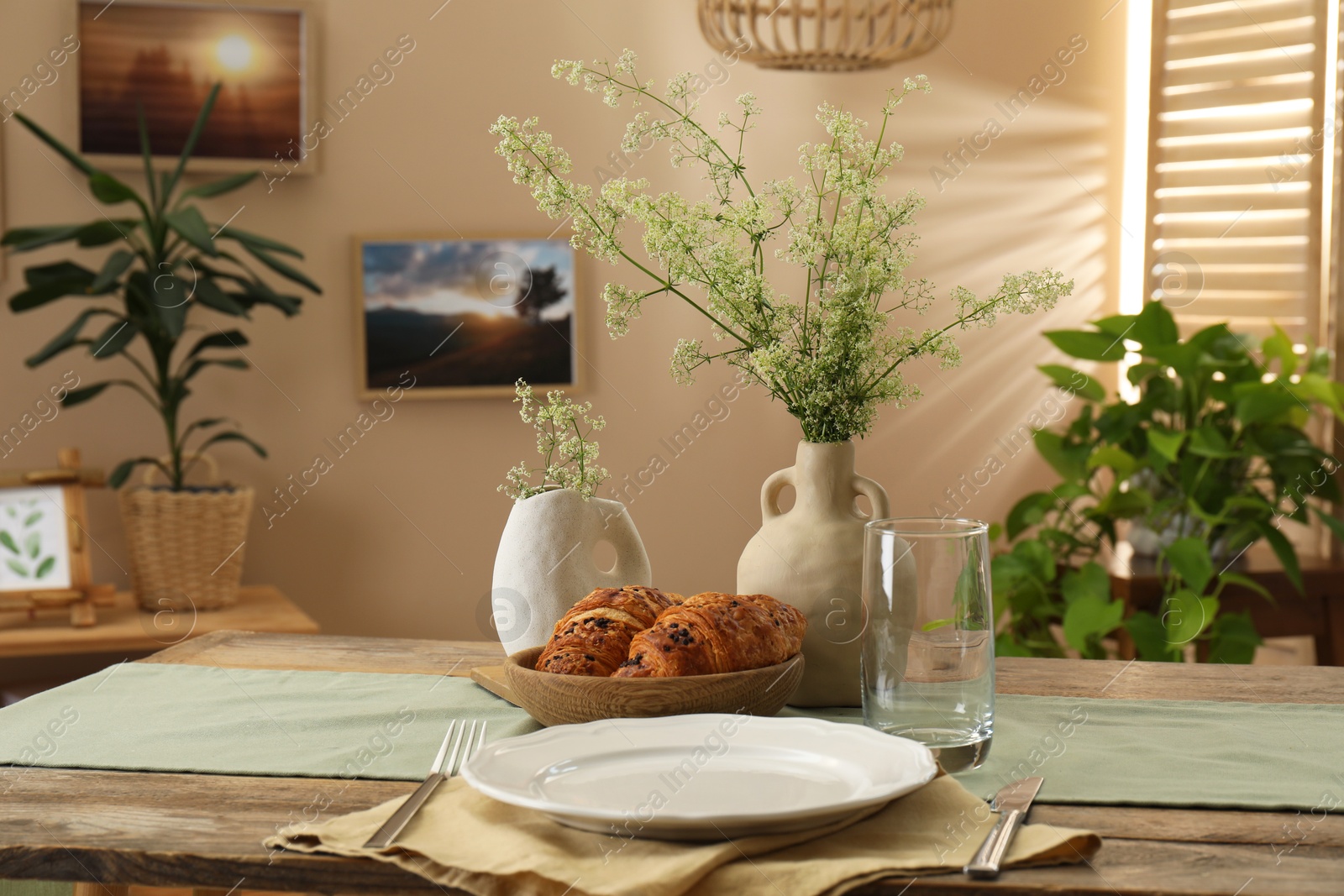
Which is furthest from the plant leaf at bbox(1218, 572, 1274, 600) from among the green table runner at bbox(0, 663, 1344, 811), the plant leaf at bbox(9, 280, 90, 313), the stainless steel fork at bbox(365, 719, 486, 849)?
the plant leaf at bbox(9, 280, 90, 313)

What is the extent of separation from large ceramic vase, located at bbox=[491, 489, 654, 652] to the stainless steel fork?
0.41 feet

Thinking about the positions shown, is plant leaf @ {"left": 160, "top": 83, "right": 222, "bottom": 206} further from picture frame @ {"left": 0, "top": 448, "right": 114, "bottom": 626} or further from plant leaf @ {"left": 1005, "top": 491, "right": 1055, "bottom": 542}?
plant leaf @ {"left": 1005, "top": 491, "right": 1055, "bottom": 542}

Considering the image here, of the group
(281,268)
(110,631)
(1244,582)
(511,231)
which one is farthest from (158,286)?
(1244,582)

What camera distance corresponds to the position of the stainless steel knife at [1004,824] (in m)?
0.70

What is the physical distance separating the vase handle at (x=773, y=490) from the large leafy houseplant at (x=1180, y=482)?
124 centimetres

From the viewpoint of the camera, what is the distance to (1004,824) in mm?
764

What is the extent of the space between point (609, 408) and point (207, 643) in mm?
1698

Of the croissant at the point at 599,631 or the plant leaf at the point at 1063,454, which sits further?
the plant leaf at the point at 1063,454

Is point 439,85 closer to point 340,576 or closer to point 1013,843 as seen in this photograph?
point 340,576

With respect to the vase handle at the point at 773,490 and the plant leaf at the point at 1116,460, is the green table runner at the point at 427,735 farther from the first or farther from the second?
the plant leaf at the point at 1116,460

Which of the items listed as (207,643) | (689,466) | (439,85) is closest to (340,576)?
(689,466)

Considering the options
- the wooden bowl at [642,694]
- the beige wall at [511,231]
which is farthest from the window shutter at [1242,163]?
the wooden bowl at [642,694]

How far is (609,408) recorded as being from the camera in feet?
9.73

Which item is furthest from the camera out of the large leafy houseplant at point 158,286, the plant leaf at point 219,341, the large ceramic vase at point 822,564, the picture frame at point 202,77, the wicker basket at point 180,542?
the picture frame at point 202,77
